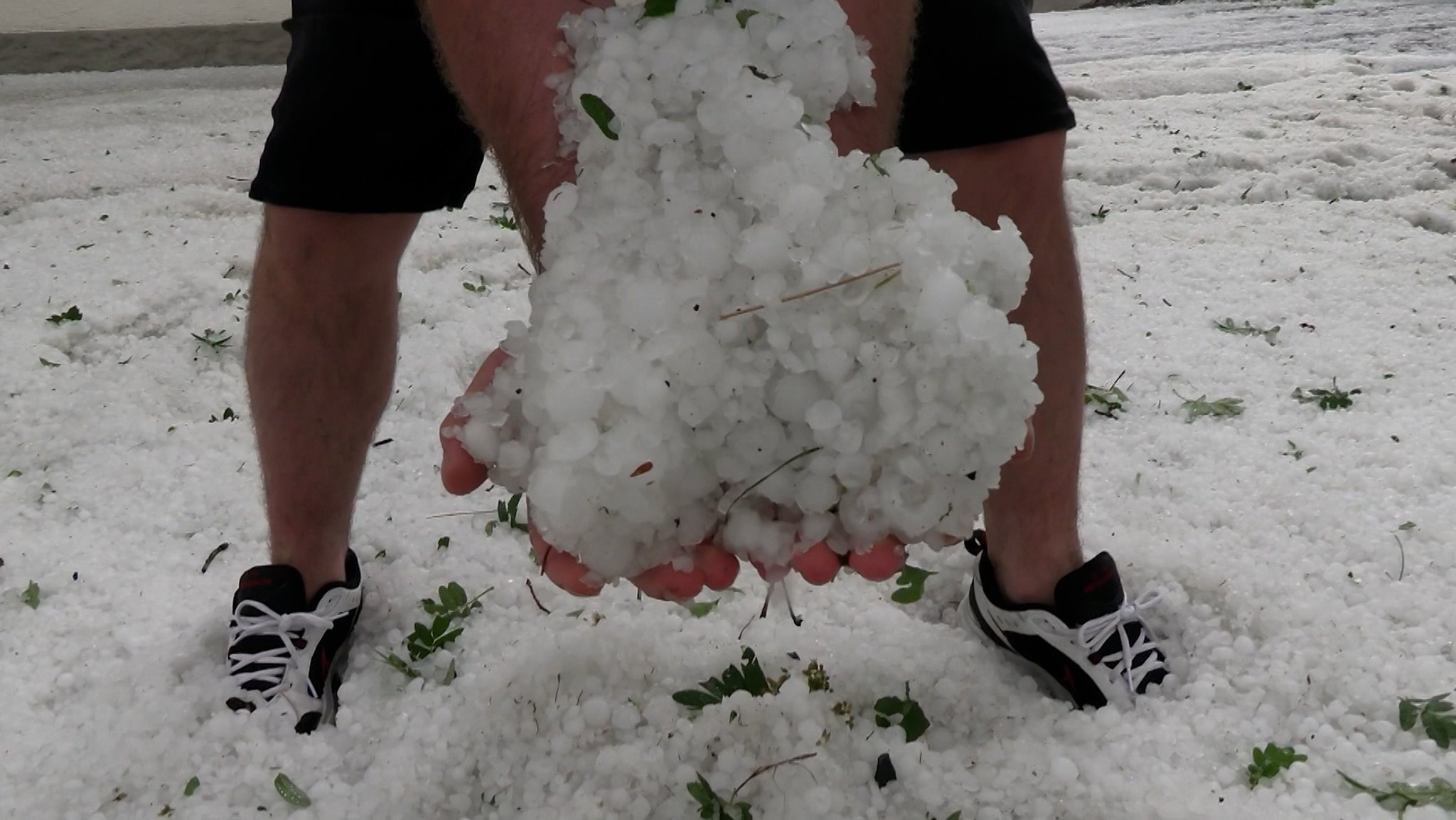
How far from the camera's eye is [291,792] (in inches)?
40.6

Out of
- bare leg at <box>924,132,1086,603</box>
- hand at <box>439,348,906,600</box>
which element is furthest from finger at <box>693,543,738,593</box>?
bare leg at <box>924,132,1086,603</box>

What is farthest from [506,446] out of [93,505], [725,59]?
[93,505]

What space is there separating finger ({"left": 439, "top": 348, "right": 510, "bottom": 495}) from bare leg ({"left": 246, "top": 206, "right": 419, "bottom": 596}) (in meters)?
0.39

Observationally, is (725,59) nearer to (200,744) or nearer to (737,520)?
(737,520)

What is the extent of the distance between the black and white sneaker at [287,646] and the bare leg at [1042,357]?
813 millimetres

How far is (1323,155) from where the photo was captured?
2963 millimetres

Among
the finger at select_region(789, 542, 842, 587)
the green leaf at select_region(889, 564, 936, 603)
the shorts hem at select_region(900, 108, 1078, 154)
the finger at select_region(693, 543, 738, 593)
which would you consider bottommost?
the green leaf at select_region(889, 564, 936, 603)

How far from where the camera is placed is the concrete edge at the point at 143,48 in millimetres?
4480

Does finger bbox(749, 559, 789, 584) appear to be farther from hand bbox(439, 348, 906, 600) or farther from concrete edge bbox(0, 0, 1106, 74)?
concrete edge bbox(0, 0, 1106, 74)

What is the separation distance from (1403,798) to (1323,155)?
2537mm

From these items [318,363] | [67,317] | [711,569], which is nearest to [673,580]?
[711,569]

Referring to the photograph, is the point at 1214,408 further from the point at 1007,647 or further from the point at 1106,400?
the point at 1007,647

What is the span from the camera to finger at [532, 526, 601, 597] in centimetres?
79

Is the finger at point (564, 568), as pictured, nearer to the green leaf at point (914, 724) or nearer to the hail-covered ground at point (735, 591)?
the hail-covered ground at point (735, 591)
